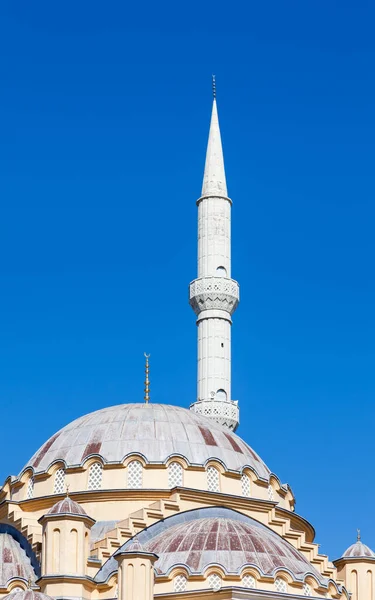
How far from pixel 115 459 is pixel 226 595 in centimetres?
685

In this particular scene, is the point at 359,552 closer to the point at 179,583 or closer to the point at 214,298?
the point at 179,583

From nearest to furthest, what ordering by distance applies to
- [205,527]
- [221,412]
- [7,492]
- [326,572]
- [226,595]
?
[226,595], [205,527], [326,572], [7,492], [221,412]

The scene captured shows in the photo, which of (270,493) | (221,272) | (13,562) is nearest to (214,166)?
(221,272)

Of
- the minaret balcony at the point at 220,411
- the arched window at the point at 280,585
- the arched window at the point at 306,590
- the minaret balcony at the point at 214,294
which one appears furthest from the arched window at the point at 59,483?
the minaret balcony at the point at 214,294

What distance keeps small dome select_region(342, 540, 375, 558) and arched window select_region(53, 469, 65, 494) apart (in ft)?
23.9

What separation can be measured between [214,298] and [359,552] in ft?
69.6

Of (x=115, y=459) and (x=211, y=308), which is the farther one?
(x=211, y=308)

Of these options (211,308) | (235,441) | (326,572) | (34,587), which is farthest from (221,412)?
(34,587)

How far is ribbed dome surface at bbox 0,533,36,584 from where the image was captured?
3259 cm

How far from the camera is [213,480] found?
36.3 metres

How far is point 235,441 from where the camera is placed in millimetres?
38656

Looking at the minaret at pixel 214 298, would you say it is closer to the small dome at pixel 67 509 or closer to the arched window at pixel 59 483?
the arched window at pixel 59 483

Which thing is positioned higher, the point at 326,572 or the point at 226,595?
the point at 326,572

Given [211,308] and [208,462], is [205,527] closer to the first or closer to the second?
[208,462]
